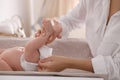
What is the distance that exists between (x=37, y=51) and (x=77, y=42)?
0.28 m

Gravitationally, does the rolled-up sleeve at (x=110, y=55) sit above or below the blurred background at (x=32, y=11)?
above

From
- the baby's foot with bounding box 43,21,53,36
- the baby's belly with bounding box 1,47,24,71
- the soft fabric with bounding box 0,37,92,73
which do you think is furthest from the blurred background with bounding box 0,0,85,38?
the baby's foot with bounding box 43,21,53,36

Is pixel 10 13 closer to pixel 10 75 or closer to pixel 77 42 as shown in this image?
pixel 77 42

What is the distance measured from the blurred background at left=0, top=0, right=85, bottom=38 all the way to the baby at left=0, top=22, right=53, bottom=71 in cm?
86

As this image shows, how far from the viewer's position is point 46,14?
212 centimetres

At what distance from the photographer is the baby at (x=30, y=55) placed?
930mm

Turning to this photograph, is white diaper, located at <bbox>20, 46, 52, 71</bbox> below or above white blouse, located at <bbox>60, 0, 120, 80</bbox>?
below

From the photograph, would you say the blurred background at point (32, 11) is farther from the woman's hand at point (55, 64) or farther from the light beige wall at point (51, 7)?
the woman's hand at point (55, 64)

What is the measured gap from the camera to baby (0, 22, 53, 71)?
0.93 meters

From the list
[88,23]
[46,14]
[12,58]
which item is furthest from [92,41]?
[46,14]

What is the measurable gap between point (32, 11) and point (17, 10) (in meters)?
0.15

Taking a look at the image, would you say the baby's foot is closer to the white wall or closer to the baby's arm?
the baby's arm

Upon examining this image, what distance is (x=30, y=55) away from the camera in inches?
37.5

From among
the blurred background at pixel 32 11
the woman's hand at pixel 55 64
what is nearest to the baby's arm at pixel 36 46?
the woman's hand at pixel 55 64
